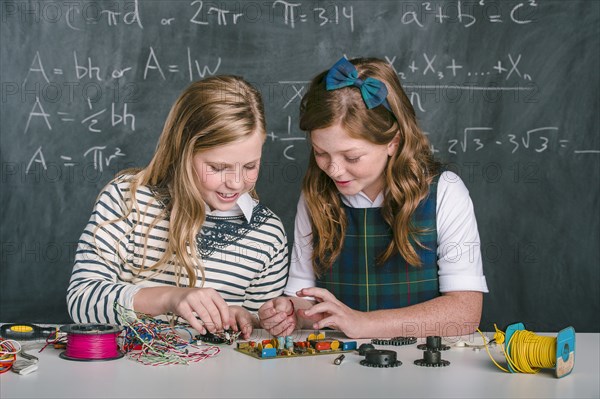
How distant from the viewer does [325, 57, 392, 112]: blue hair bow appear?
2.19 metres

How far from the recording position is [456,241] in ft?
7.31

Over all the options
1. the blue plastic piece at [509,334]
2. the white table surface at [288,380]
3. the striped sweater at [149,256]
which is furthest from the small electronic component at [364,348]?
the striped sweater at [149,256]

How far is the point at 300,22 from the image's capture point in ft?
10.4

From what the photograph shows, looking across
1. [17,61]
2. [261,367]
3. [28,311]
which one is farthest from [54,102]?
[261,367]

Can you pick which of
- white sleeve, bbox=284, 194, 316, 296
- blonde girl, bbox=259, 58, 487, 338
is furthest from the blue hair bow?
white sleeve, bbox=284, 194, 316, 296

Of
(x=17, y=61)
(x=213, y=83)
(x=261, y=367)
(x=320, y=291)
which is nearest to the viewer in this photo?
(x=261, y=367)

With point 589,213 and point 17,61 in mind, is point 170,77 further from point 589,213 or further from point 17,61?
point 589,213

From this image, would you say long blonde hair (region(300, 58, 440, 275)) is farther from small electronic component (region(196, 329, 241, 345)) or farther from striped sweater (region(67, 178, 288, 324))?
small electronic component (region(196, 329, 241, 345))

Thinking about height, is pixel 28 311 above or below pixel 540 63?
below

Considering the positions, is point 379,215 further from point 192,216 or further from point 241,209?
point 192,216

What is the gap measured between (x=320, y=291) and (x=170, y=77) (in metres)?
1.57

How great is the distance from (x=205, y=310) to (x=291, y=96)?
5.30 ft

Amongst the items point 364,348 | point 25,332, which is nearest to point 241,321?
point 364,348

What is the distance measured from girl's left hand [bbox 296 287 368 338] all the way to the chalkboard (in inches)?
52.8
